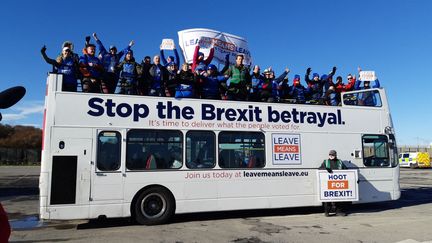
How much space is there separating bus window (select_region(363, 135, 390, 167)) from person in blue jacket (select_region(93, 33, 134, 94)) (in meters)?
7.19

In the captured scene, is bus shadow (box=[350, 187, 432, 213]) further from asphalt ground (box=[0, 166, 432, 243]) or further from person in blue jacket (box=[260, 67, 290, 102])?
person in blue jacket (box=[260, 67, 290, 102])

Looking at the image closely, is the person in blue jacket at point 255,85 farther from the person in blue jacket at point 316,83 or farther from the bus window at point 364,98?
the bus window at point 364,98

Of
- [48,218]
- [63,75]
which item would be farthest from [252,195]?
[63,75]

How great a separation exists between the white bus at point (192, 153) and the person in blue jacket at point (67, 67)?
0.23 metres

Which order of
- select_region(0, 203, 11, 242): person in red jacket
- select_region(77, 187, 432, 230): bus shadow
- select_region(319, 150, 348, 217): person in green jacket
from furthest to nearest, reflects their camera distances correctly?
select_region(319, 150, 348, 217): person in green jacket < select_region(77, 187, 432, 230): bus shadow < select_region(0, 203, 11, 242): person in red jacket

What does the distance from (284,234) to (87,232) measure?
4.14m

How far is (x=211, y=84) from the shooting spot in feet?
33.4

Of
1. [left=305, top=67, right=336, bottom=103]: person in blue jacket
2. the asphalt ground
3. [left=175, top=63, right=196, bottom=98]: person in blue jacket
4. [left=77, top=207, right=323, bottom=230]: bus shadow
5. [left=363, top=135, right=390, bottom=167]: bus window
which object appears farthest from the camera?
[left=305, top=67, right=336, bottom=103]: person in blue jacket

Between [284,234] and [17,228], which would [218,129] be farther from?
[17,228]

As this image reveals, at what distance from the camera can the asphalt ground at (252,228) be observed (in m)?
7.63

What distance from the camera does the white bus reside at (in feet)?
27.8

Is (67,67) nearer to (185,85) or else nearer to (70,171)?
(70,171)

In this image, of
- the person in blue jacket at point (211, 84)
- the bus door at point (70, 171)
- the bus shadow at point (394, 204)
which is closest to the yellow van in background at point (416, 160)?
the bus shadow at point (394, 204)

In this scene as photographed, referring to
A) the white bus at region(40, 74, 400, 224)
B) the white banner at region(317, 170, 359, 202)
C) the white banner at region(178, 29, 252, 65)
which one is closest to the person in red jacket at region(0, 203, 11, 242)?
the white bus at region(40, 74, 400, 224)
